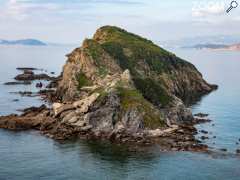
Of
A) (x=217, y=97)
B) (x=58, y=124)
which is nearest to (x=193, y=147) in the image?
(x=58, y=124)

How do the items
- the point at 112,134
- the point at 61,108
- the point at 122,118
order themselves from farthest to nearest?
the point at 61,108, the point at 122,118, the point at 112,134

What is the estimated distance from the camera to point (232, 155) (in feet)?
345

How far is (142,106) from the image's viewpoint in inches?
5005

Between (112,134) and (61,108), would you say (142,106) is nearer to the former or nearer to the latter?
(112,134)

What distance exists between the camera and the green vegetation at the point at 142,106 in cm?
12394

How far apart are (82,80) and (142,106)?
144ft

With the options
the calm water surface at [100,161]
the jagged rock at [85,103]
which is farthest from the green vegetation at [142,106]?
the calm water surface at [100,161]

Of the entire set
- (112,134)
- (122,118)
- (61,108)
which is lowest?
(112,134)

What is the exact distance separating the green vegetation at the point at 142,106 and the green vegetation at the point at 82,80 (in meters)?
31.4

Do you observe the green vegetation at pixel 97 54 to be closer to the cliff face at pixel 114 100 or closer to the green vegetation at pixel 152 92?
the cliff face at pixel 114 100

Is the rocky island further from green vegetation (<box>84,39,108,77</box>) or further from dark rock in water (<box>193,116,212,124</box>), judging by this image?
green vegetation (<box>84,39,108,77</box>)

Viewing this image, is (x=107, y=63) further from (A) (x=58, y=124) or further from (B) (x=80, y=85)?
(A) (x=58, y=124)

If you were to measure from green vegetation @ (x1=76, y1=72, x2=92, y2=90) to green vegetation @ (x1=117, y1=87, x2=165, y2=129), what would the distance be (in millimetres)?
31360

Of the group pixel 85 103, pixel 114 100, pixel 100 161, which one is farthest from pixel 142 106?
pixel 100 161
